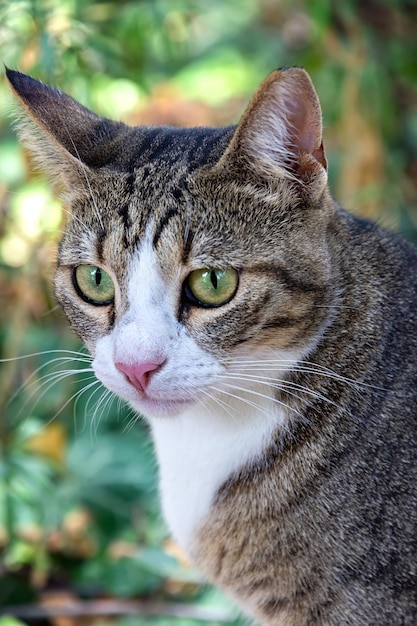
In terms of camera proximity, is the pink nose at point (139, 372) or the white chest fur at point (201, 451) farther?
the white chest fur at point (201, 451)

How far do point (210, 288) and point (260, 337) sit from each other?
0.13 metres

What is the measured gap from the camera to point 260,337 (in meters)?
1.43

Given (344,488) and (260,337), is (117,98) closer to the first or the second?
(260,337)

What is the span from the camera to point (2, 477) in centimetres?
210

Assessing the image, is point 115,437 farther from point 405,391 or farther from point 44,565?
point 405,391

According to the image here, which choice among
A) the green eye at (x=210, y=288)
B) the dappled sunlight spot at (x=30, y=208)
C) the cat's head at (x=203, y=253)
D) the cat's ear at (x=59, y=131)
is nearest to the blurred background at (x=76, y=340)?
the dappled sunlight spot at (x=30, y=208)

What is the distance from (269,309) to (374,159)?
1884 mm

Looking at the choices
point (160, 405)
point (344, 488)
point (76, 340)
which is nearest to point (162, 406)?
point (160, 405)

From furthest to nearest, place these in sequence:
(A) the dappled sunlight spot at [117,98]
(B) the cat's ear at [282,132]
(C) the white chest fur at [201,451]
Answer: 1. (A) the dappled sunlight spot at [117,98]
2. (C) the white chest fur at [201,451]
3. (B) the cat's ear at [282,132]

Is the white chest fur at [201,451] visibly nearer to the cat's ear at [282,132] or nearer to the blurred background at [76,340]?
the blurred background at [76,340]

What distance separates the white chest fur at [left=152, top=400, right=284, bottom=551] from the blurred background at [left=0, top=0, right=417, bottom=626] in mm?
178

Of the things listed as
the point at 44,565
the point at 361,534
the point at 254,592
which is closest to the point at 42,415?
the point at 44,565

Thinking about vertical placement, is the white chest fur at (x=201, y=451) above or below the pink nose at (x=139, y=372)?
below

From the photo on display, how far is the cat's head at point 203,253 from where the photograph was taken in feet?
4.46
